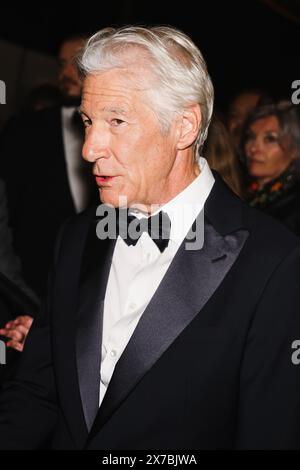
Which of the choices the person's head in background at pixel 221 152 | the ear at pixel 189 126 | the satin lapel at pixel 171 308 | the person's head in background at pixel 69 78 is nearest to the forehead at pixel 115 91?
the ear at pixel 189 126

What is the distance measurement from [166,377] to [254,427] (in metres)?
0.24

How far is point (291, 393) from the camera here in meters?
1.54

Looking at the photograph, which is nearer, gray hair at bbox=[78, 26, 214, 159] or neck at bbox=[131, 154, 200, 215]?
gray hair at bbox=[78, 26, 214, 159]

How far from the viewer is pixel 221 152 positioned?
9.51 ft

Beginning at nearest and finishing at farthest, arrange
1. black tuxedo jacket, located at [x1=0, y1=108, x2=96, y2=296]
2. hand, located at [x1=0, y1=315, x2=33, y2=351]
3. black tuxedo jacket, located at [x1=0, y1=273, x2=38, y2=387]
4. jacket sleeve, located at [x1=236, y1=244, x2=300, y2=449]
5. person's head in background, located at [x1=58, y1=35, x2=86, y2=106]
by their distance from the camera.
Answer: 1. jacket sleeve, located at [x1=236, y1=244, x2=300, y2=449]
2. hand, located at [x1=0, y1=315, x2=33, y2=351]
3. black tuxedo jacket, located at [x1=0, y1=273, x2=38, y2=387]
4. black tuxedo jacket, located at [x1=0, y1=108, x2=96, y2=296]
5. person's head in background, located at [x1=58, y1=35, x2=86, y2=106]

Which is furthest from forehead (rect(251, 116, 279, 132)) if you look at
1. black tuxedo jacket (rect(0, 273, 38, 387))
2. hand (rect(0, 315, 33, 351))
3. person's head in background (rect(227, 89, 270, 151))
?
hand (rect(0, 315, 33, 351))

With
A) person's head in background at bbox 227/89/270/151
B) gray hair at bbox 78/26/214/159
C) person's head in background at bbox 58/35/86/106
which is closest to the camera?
gray hair at bbox 78/26/214/159

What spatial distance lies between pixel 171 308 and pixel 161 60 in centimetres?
63

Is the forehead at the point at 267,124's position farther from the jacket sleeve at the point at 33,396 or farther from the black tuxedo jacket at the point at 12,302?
the jacket sleeve at the point at 33,396

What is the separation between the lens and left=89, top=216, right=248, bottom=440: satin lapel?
5.34 ft

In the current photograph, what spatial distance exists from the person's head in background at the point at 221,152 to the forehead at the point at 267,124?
1.06 meters

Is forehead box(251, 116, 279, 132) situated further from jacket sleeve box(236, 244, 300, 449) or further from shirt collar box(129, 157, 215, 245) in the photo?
jacket sleeve box(236, 244, 300, 449)

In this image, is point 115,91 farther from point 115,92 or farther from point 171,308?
point 171,308
